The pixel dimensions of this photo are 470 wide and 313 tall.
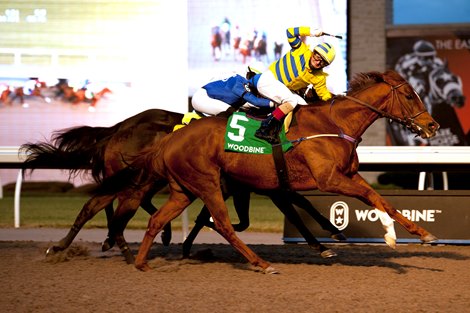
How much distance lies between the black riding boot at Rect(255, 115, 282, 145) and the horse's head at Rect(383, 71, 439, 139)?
804mm

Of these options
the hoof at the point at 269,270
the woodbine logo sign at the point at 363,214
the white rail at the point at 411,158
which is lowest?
the hoof at the point at 269,270

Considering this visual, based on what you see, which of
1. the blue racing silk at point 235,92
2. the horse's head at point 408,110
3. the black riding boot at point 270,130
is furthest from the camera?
the blue racing silk at point 235,92

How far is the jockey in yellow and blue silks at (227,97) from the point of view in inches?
268

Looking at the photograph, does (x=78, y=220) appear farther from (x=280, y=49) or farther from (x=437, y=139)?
(x=437, y=139)

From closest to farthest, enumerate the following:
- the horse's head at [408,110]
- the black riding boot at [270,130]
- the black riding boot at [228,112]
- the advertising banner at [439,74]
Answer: the black riding boot at [270,130]
the horse's head at [408,110]
the black riding boot at [228,112]
the advertising banner at [439,74]

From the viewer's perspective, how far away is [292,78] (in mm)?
6719

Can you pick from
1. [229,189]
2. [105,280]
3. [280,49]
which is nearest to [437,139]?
[280,49]

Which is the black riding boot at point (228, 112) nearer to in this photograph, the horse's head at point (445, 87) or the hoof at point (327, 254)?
the hoof at point (327, 254)

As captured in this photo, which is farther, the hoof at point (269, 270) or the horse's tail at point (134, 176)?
the horse's tail at point (134, 176)

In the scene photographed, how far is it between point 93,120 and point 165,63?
1417 millimetres

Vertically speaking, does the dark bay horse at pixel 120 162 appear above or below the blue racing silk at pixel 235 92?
below

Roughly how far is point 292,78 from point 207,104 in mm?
709

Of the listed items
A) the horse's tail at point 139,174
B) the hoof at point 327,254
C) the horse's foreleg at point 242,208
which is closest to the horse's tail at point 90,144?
the horse's tail at point 139,174

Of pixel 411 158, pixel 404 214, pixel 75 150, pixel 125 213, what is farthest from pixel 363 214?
pixel 75 150
